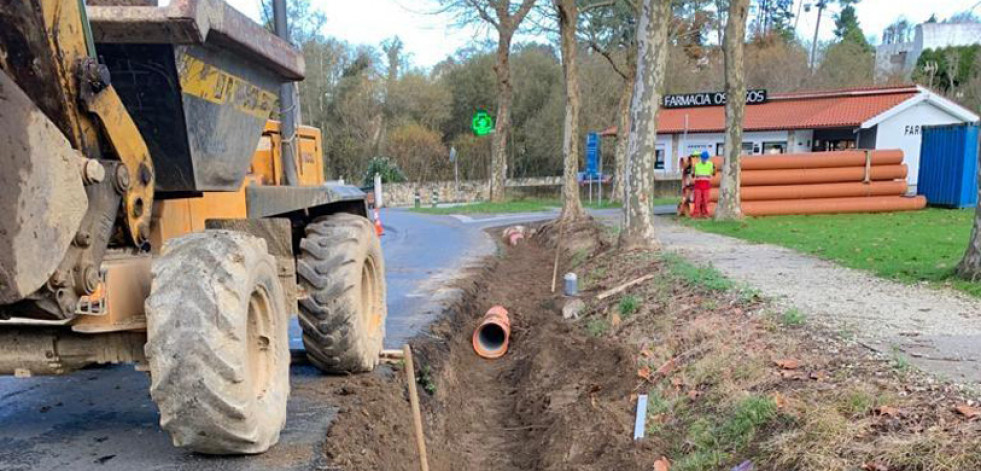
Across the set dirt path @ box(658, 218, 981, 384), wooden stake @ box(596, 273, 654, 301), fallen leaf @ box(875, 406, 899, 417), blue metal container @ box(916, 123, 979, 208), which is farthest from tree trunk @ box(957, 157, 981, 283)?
blue metal container @ box(916, 123, 979, 208)

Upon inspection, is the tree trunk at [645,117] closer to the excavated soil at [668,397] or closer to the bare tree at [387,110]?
the excavated soil at [668,397]

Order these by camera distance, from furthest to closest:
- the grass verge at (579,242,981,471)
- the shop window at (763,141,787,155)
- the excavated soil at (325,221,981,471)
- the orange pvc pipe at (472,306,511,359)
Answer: the shop window at (763,141,787,155), the orange pvc pipe at (472,306,511,359), the excavated soil at (325,221,981,471), the grass verge at (579,242,981,471)

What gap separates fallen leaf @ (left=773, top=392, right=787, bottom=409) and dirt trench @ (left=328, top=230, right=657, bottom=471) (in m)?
0.88

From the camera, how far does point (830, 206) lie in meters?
17.7

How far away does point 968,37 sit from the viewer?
46.5 m

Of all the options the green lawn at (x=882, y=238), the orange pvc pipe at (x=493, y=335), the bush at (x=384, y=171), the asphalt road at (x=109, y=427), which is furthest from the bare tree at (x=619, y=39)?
the asphalt road at (x=109, y=427)

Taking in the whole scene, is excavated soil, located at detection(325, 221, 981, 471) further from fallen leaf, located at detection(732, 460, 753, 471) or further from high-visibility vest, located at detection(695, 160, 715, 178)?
high-visibility vest, located at detection(695, 160, 715, 178)

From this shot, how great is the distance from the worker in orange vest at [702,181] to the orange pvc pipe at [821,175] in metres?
1.22

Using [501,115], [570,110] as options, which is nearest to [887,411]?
[570,110]

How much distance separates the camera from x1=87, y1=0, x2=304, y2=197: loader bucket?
313 centimetres

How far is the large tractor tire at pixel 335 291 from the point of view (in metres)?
4.84

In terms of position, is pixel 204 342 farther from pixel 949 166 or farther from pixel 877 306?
pixel 949 166

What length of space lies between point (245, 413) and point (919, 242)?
1106 centimetres

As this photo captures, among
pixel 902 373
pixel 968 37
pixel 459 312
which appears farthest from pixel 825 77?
pixel 902 373
